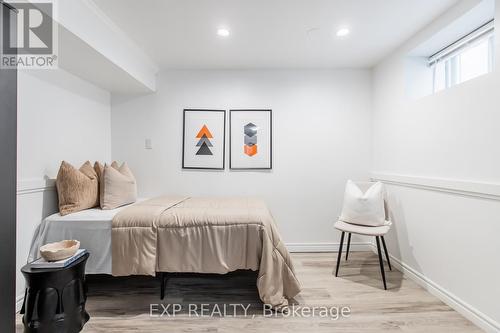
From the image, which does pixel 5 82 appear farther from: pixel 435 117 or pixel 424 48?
pixel 424 48

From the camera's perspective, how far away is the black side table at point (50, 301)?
1.57 metres

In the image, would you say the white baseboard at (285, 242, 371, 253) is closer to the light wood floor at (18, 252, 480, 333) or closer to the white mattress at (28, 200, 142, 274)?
the light wood floor at (18, 252, 480, 333)

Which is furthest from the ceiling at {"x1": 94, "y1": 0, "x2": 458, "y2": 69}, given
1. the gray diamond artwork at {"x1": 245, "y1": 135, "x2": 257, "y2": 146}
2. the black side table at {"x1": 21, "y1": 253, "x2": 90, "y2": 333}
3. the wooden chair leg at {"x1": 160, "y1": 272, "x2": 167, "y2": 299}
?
the wooden chair leg at {"x1": 160, "y1": 272, "x2": 167, "y2": 299}

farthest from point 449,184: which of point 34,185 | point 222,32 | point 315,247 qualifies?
point 34,185

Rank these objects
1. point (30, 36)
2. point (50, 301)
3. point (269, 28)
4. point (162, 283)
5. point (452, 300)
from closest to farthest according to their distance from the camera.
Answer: point (50, 301) < point (30, 36) < point (452, 300) < point (162, 283) < point (269, 28)

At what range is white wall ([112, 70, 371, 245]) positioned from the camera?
3326 mm

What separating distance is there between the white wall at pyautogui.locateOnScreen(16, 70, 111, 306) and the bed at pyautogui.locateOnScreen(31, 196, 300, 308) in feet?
0.77

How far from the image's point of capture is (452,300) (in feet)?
6.56

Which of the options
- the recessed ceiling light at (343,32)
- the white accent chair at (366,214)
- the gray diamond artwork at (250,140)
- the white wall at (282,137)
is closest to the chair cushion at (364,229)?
the white accent chair at (366,214)

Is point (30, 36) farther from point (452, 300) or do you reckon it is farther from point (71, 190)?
point (452, 300)

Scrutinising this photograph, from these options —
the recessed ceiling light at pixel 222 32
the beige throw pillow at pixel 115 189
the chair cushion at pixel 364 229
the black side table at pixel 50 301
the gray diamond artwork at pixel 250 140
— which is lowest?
the black side table at pixel 50 301

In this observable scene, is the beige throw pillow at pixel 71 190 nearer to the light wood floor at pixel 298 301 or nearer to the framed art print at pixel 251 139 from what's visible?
the light wood floor at pixel 298 301

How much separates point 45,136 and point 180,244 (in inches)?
61.4

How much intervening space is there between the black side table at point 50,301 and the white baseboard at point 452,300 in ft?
8.94
